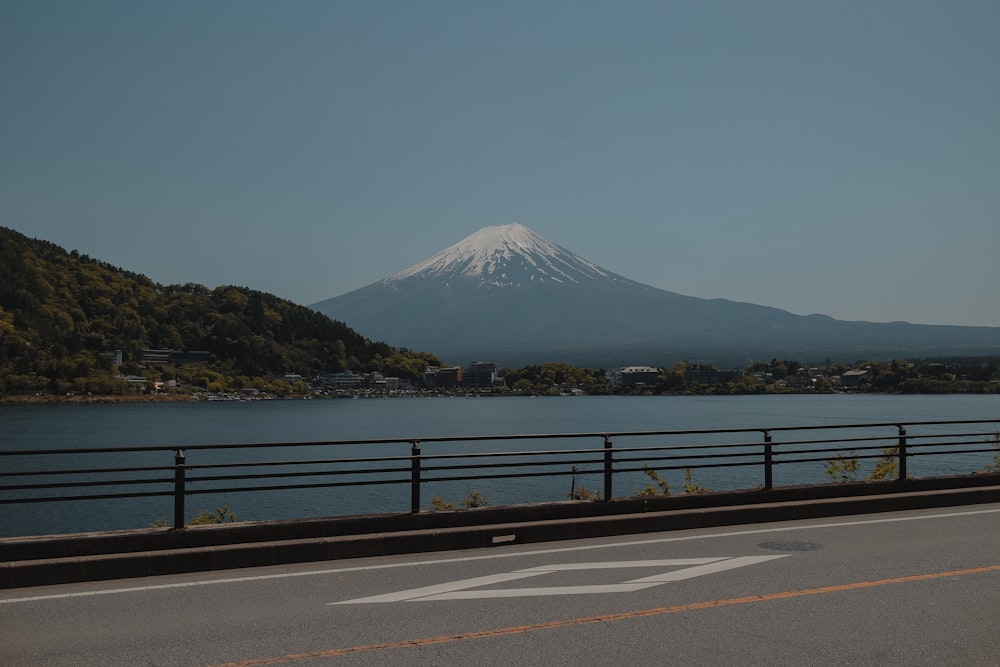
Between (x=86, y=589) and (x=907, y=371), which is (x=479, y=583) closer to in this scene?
(x=86, y=589)

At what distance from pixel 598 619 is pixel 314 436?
94.4 meters

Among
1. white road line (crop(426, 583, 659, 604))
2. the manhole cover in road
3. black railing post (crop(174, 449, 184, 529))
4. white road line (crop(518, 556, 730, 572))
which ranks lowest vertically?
the manhole cover in road

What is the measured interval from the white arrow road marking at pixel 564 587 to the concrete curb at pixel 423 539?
1468mm

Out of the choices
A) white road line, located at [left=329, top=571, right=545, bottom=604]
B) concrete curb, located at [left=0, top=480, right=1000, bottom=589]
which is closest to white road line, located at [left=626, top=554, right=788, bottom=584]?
white road line, located at [left=329, top=571, right=545, bottom=604]

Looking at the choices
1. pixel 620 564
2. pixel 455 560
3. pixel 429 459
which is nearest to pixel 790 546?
pixel 620 564

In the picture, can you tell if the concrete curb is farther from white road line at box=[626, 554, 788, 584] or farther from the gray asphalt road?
white road line at box=[626, 554, 788, 584]

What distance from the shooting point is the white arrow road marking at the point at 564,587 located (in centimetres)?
789

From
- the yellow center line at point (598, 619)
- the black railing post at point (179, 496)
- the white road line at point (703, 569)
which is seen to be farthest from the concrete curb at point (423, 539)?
the yellow center line at point (598, 619)

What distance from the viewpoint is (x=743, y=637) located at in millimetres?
6531

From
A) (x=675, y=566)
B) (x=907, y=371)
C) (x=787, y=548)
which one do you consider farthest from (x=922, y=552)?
(x=907, y=371)

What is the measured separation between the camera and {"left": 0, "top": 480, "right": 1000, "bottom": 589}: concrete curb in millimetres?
8609

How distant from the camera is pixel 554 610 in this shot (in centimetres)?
736

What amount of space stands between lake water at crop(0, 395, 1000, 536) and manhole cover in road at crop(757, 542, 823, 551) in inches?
856

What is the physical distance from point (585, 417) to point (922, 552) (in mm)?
125348
